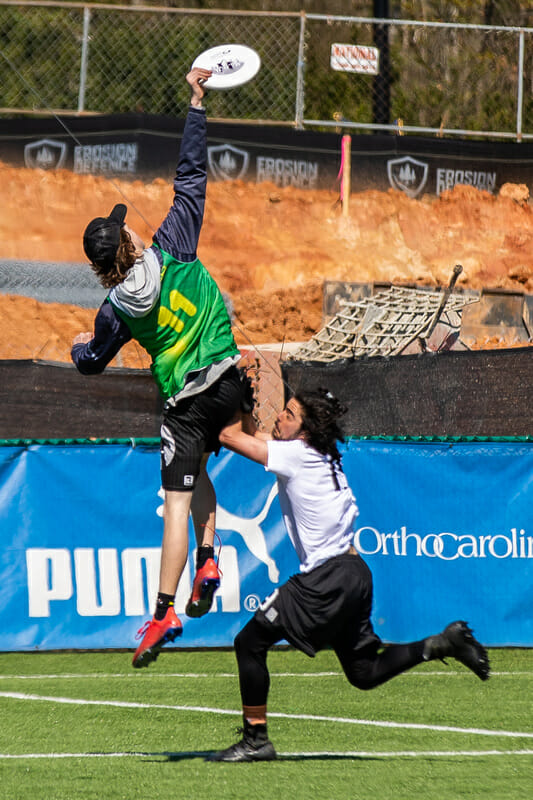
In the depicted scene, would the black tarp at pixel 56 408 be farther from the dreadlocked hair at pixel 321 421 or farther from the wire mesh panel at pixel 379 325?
the dreadlocked hair at pixel 321 421

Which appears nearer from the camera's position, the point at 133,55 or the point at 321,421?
the point at 321,421

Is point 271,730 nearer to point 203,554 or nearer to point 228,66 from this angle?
point 203,554

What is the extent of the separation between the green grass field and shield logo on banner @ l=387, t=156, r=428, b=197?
15.5 meters

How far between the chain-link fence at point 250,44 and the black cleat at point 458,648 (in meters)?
16.2

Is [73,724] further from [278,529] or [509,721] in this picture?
[278,529]

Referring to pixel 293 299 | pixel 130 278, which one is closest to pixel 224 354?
pixel 130 278

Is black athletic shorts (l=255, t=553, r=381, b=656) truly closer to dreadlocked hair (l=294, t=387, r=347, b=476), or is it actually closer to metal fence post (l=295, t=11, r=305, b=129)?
dreadlocked hair (l=294, t=387, r=347, b=476)

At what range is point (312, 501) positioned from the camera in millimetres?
5434

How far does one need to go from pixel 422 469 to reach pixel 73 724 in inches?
162

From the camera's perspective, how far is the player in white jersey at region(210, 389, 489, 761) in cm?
537

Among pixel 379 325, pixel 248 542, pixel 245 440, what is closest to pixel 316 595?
pixel 245 440

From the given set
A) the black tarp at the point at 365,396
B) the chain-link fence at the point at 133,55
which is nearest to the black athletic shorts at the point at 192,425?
the black tarp at the point at 365,396

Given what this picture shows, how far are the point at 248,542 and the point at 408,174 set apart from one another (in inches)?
607

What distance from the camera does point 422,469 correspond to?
381 inches
